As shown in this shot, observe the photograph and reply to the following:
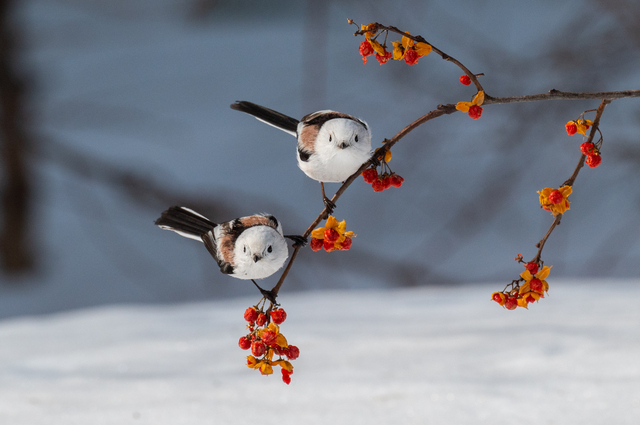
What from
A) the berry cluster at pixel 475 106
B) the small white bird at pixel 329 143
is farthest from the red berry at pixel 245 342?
the berry cluster at pixel 475 106

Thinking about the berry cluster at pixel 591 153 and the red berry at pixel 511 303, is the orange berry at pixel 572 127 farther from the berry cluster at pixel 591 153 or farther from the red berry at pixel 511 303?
the red berry at pixel 511 303

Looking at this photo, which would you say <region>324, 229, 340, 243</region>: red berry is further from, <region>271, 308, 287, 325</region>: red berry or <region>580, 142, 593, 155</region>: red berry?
<region>580, 142, 593, 155</region>: red berry

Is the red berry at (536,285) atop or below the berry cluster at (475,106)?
below

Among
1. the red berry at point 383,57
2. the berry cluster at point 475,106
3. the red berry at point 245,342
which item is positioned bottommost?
the red berry at point 245,342

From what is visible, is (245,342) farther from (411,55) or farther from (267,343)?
(411,55)

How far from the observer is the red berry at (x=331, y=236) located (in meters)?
0.38

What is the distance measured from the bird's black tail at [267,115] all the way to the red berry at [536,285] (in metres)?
0.23

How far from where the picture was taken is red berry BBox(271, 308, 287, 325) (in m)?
0.39

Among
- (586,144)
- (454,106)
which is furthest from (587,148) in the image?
(454,106)

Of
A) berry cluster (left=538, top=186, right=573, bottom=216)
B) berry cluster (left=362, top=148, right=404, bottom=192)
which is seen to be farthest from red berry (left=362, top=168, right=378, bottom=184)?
berry cluster (left=538, top=186, right=573, bottom=216)

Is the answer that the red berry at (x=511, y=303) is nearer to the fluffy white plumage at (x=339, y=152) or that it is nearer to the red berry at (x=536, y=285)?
the red berry at (x=536, y=285)

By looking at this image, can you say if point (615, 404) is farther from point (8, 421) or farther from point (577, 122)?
point (8, 421)

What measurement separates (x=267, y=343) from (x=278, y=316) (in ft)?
0.07

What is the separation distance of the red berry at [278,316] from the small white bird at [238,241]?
3 centimetres
